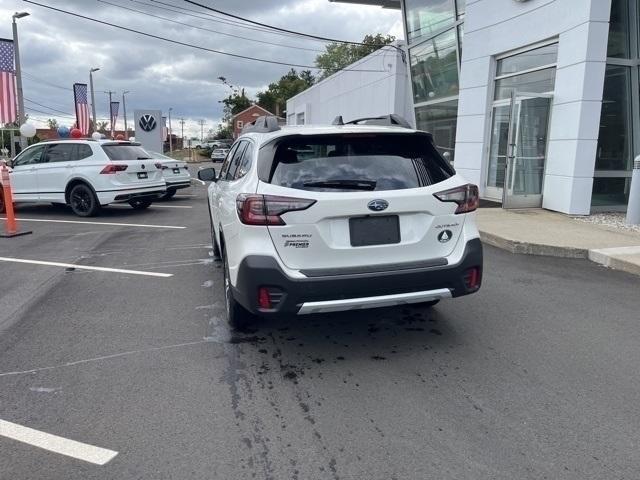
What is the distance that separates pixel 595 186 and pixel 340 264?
31.0ft

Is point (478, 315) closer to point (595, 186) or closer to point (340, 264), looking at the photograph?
point (340, 264)

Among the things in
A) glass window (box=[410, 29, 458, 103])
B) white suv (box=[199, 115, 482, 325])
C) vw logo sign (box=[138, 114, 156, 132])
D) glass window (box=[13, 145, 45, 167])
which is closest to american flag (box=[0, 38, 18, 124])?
vw logo sign (box=[138, 114, 156, 132])

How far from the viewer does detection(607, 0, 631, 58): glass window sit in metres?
10.7

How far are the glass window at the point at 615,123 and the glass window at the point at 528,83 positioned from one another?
110 cm

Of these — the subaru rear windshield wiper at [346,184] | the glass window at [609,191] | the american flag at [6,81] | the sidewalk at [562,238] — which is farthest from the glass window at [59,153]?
the glass window at [609,191]

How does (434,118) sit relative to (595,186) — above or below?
above

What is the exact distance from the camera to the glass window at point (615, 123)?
1085 cm

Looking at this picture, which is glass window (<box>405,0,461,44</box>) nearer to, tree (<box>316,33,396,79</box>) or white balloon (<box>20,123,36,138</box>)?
white balloon (<box>20,123,36,138</box>)

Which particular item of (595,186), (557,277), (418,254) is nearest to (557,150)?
(595,186)

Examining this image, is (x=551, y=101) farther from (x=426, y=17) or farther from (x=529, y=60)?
(x=426, y=17)

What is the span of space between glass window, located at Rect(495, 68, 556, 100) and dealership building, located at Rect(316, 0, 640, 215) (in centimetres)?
2

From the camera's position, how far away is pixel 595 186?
36.3 feet

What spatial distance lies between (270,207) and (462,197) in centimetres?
147

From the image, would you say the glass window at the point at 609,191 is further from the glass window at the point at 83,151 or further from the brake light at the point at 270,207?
the glass window at the point at 83,151
